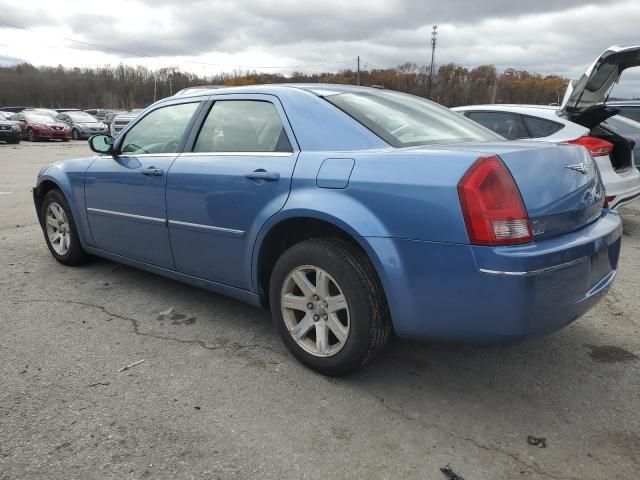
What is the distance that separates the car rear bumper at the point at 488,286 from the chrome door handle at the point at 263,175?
734 mm

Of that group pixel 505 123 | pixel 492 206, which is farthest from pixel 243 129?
pixel 505 123

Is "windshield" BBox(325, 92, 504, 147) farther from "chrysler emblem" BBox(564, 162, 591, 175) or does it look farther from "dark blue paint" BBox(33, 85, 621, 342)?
"chrysler emblem" BBox(564, 162, 591, 175)

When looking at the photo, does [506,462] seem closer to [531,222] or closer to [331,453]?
[331,453]

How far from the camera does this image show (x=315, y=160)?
2809 mm

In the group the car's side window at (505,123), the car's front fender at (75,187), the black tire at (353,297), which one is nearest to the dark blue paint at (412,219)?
the black tire at (353,297)

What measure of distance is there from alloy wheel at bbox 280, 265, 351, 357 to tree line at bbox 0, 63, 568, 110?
5238cm

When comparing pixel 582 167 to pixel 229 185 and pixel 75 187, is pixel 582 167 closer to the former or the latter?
pixel 229 185

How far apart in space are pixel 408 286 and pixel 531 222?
60cm

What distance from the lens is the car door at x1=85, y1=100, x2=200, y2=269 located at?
12.1 ft

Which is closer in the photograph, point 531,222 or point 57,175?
point 531,222

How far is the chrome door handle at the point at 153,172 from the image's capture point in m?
3.63

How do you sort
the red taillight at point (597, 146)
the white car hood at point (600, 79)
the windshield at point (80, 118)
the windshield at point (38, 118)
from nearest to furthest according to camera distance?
the white car hood at point (600, 79), the red taillight at point (597, 146), the windshield at point (38, 118), the windshield at point (80, 118)

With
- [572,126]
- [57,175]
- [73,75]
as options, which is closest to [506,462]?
[57,175]

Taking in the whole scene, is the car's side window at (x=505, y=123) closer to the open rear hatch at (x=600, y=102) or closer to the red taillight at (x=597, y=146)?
the open rear hatch at (x=600, y=102)
